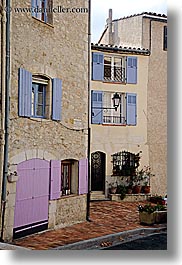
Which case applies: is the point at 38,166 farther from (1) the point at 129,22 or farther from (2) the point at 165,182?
(1) the point at 129,22

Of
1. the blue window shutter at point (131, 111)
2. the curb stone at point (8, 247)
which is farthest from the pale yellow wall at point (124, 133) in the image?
the curb stone at point (8, 247)

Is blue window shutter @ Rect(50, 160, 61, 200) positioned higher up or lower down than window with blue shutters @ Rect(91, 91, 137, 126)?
lower down

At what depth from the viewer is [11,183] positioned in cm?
299

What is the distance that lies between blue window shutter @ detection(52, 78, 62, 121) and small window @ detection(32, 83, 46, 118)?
0.22 ft

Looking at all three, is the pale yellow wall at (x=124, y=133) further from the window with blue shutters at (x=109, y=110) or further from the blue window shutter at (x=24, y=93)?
the blue window shutter at (x=24, y=93)

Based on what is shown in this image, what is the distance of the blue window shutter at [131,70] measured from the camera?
11.0 feet

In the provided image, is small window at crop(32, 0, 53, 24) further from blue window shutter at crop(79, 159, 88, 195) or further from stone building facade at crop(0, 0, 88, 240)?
blue window shutter at crop(79, 159, 88, 195)

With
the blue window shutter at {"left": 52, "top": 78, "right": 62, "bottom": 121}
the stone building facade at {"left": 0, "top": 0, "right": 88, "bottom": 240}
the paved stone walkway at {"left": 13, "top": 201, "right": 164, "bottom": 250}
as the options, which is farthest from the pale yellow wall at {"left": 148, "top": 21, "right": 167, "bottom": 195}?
the blue window shutter at {"left": 52, "top": 78, "right": 62, "bottom": 121}

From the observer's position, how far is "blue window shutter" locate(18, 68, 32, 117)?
3.04m

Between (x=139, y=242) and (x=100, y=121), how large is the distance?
84cm

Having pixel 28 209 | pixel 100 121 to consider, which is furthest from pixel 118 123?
pixel 28 209

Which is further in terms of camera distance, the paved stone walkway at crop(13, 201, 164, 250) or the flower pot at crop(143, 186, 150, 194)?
the flower pot at crop(143, 186, 150, 194)

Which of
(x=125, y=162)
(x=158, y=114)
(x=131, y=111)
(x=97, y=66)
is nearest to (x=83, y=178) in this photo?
(x=125, y=162)

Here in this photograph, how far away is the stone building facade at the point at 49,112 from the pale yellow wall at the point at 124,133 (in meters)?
0.09
